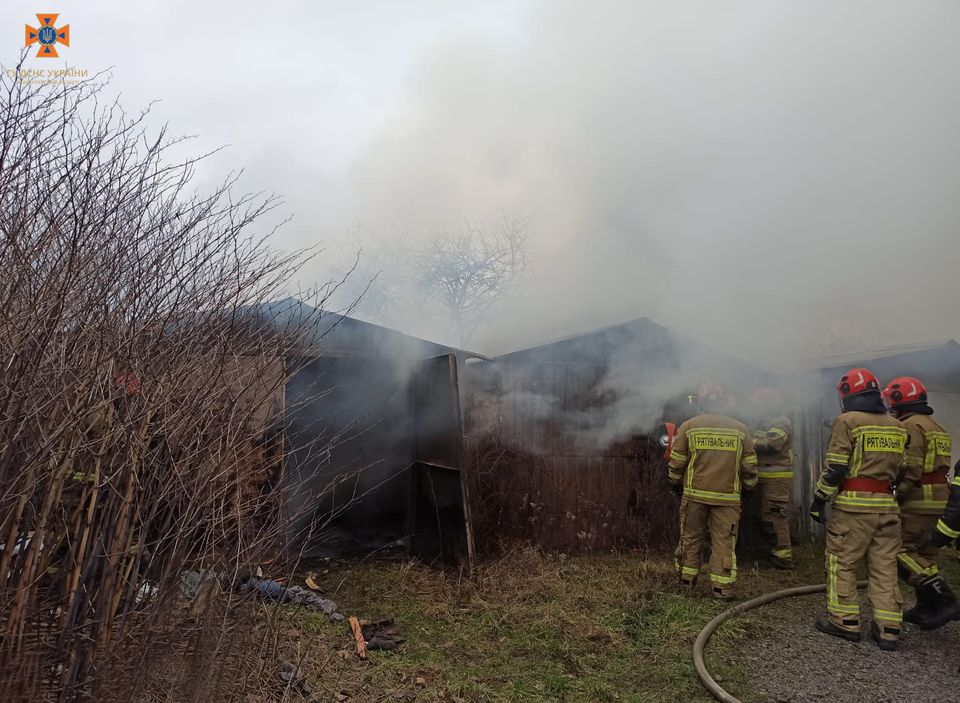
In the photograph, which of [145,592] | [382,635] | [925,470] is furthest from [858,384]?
[145,592]

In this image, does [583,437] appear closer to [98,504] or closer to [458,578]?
[458,578]

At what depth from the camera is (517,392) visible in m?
6.56

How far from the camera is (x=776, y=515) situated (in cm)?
650

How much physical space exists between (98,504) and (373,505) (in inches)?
195

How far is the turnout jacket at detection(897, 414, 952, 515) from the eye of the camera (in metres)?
4.92

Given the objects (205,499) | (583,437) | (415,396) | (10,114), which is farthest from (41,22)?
(583,437)

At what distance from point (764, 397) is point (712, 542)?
2.49 metres

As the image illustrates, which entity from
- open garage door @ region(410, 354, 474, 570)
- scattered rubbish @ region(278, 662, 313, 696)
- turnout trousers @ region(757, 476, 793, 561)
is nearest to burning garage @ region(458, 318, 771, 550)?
open garage door @ region(410, 354, 474, 570)

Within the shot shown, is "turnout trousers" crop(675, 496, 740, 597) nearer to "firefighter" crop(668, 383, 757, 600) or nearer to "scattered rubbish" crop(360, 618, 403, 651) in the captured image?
"firefighter" crop(668, 383, 757, 600)

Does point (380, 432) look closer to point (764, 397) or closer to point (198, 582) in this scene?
point (764, 397)

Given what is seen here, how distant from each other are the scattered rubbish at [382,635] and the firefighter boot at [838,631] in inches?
116

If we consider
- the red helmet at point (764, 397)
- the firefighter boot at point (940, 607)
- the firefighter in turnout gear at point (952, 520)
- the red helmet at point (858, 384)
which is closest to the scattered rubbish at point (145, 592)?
the firefighter in turnout gear at point (952, 520)

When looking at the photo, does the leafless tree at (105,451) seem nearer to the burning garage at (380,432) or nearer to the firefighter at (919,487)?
Result: the burning garage at (380,432)

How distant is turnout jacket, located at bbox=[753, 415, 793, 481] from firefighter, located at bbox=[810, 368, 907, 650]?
203 cm
